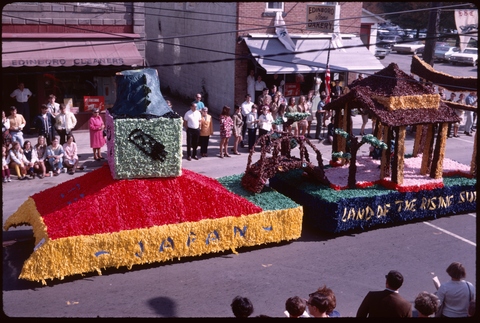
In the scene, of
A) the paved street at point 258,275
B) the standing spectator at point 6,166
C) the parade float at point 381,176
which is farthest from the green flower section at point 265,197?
the standing spectator at point 6,166

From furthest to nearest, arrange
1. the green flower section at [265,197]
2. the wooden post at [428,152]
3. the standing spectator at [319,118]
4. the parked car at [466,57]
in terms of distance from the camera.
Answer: the parked car at [466,57] → the standing spectator at [319,118] → the wooden post at [428,152] → the green flower section at [265,197]

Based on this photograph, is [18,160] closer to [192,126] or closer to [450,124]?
[192,126]

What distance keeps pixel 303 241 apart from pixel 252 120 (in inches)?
270

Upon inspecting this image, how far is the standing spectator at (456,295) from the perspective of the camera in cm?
701

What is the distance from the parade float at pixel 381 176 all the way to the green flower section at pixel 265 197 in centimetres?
21

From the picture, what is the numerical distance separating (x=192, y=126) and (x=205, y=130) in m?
0.53

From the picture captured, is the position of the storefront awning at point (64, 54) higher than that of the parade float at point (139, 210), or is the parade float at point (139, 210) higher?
the storefront awning at point (64, 54)

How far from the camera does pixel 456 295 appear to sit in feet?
23.0

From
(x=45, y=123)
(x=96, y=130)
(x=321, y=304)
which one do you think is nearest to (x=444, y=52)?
(x=96, y=130)

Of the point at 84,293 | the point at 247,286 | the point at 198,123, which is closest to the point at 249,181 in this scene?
the point at 247,286

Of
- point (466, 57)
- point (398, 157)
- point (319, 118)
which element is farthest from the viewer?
point (466, 57)

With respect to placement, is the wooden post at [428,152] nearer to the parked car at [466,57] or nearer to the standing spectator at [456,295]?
the standing spectator at [456,295]

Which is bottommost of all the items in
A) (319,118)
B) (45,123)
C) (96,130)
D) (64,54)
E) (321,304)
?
(319,118)

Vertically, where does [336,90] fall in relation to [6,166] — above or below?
above
